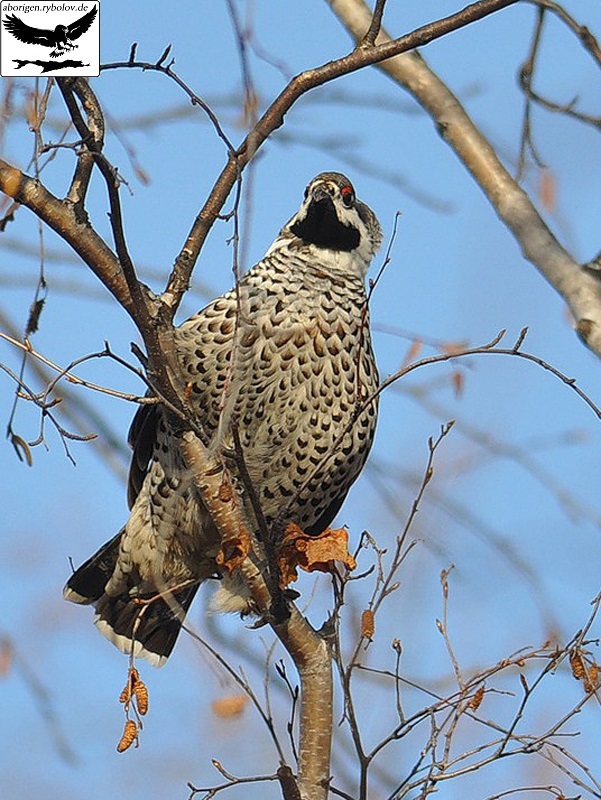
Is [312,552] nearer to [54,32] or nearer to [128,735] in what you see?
[128,735]

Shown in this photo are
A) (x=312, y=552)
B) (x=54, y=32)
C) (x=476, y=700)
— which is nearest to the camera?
(x=476, y=700)

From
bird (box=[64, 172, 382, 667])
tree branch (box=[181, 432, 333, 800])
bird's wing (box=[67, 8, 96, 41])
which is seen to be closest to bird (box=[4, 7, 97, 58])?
bird's wing (box=[67, 8, 96, 41])

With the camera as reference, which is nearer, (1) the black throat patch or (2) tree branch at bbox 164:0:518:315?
(2) tree branch at bbox 164:0:518:315

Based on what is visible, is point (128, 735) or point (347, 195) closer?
point (128, 735)

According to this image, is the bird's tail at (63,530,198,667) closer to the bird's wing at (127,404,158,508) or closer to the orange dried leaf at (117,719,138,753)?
the bird's wing at (127,404,158,508)

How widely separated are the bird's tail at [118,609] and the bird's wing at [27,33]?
6.24 feet

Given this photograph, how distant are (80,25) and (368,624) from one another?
6.33 ft

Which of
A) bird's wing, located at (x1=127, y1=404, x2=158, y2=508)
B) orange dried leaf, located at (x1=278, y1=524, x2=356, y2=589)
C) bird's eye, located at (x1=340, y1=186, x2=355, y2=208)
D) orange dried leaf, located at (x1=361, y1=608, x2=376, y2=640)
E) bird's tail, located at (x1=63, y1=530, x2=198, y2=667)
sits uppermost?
bird's eye, located at (x1=340, y1=186, x2=355, y2=208)

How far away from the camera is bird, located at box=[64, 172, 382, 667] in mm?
4285

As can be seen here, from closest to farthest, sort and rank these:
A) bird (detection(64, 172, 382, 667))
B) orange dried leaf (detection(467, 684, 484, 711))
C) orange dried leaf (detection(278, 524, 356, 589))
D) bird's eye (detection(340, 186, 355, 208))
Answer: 1. orange dried leaf (detection(467, 684, 484, 711))
2. orange dried leaf (detection(278, 524, 356, 589))
3. bird (detection(64, 172, 382, 667))
4. bird's eye (detection(340, 186, 355, 208))

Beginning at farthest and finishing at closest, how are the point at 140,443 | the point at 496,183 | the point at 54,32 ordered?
1. the point at 140,443
2. the point at 496,183
3. the point at 54,32

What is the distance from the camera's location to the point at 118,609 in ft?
16.4

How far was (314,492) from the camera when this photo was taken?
455 cm

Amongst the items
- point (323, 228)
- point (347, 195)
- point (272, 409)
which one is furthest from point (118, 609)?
point (347, 195)
